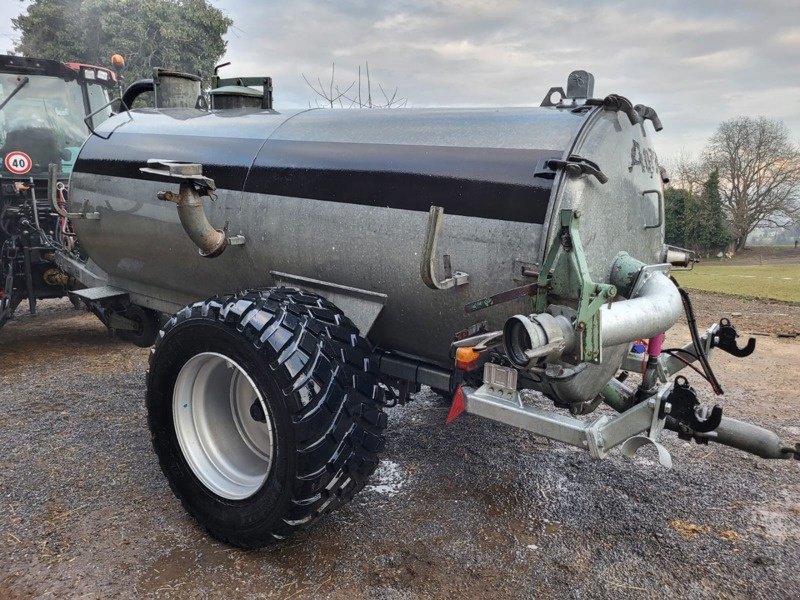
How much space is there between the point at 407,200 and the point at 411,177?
10cm

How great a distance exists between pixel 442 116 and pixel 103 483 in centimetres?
263

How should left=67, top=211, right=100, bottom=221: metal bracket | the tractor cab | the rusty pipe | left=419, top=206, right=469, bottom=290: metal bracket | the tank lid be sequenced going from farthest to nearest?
1. the tractor cab
2. left=67, top=211, right=100, bottom=221: metal bracket
3. the tank lid
4. the rusty pipe
5. left=419, top=206, right=469, bottom=290: metal bracket

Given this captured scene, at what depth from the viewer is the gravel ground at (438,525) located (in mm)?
2488

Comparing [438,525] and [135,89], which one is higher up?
[135,89]

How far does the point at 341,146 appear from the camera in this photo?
2943 mm

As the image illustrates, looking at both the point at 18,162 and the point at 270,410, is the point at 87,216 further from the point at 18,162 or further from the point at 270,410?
the point at 18,162

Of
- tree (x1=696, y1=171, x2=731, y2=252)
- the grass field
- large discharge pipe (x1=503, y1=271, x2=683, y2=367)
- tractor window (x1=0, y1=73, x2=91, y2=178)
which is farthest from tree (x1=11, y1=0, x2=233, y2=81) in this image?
tree (x1=696, y1=171, x2=731, y2=252)

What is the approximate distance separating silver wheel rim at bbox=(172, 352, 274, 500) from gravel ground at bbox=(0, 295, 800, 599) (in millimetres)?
282

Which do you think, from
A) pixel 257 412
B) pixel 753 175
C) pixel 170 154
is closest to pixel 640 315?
pixel 257 412

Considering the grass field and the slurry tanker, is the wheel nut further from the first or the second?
the grass field

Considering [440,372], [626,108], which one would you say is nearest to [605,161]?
[626,108]

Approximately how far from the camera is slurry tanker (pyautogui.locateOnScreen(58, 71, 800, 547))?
2.33 meters

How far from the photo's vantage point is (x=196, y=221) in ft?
9.45

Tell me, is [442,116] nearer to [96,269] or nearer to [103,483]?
[103,483]
